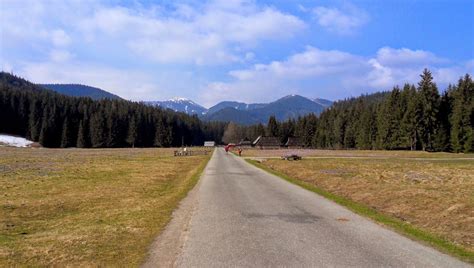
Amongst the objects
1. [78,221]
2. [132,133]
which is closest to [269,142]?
[132,133]

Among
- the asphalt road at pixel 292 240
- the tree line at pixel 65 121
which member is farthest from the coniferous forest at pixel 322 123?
the asphalt road at pixel 292 240

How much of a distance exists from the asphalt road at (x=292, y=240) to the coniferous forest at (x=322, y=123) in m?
84.6

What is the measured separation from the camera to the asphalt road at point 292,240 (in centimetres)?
831

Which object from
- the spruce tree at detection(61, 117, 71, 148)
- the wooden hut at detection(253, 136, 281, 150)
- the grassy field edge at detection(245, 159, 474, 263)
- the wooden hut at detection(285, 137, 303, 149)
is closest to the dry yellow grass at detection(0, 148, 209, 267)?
the grassy field edge at detection(245, 159, 474, 263)

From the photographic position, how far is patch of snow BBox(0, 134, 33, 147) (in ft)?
475

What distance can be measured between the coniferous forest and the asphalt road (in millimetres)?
84617

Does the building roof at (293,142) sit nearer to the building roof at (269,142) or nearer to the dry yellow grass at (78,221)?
the building roof at (269,142)

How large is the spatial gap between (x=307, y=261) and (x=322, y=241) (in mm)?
2040

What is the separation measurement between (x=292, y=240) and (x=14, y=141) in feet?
515

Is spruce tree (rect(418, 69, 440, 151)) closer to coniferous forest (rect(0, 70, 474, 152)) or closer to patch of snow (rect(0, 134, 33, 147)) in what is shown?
coniferous forest (rect(0, 70, 474, 152))

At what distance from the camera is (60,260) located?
900 centimetres

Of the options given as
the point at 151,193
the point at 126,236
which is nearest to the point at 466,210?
the point at 126,236

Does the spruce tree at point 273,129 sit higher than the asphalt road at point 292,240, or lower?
higher

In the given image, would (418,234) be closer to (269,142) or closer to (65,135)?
(65,135)
